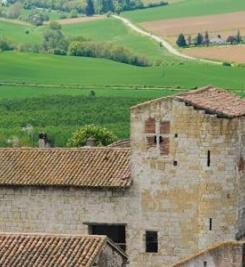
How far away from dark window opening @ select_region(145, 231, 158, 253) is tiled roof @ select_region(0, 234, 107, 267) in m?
7.15

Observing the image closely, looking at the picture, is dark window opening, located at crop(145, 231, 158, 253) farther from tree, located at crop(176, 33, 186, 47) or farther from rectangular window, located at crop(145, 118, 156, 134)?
tree, located at crop(176, 33, 186, 47)

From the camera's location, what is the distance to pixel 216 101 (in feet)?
113

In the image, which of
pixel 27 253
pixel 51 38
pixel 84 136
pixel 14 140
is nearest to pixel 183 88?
pixel 14 140

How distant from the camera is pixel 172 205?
3441 centimetres

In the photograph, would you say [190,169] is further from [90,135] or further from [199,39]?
[199,39]

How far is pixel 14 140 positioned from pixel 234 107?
1563 inches

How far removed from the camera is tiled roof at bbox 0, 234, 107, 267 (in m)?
26.8

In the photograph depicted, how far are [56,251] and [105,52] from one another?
102 meters

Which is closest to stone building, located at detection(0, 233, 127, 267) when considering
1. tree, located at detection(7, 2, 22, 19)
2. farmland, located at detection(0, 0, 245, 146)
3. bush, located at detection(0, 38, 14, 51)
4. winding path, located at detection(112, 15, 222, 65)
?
farmland, located at detection(0, 0, 245, 146)

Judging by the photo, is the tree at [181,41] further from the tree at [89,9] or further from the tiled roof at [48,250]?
the tiled roof at [48,250]

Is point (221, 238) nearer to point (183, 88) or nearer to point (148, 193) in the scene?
point (148, 193)

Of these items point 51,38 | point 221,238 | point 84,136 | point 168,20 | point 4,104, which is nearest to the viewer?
point 221,238

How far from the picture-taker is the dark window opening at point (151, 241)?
3478 cm

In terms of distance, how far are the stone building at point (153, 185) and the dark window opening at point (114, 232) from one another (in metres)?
0.03
